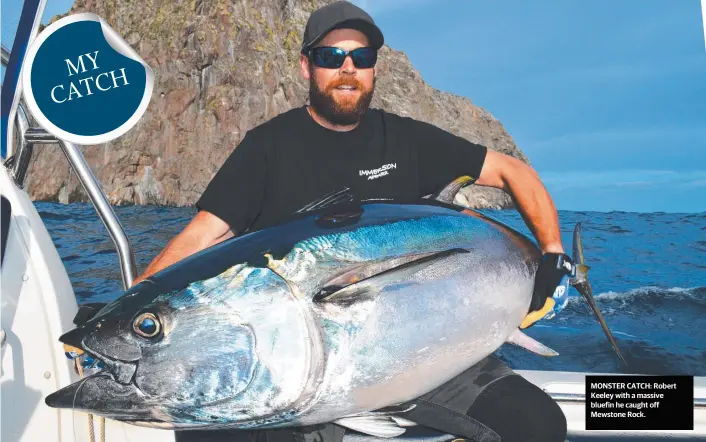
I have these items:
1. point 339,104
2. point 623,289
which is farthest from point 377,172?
point 623,289

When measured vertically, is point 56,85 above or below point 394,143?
above

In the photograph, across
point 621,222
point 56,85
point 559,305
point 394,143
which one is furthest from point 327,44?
point 621,222

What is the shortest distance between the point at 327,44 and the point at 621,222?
16.4ft

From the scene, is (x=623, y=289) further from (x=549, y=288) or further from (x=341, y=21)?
(x=341, y=21)

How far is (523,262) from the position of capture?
1.51 m

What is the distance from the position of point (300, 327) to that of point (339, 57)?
118 cm

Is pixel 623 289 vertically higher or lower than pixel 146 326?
lower

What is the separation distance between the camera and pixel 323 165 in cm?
188

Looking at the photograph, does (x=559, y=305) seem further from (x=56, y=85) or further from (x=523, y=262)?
(x=56, y=85)

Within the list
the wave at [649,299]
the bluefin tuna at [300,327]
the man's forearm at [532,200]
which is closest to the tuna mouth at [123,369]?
the bluefin tuna at [300,327]

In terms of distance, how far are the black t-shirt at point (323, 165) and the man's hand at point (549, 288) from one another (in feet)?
1.47

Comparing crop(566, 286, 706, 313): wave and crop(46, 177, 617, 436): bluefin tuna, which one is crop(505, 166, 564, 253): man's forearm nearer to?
crop(46, 177, 617, 436): bluefin tuna

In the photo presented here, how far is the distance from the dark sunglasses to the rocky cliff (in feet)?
32.6

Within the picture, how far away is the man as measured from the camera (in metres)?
1.67
